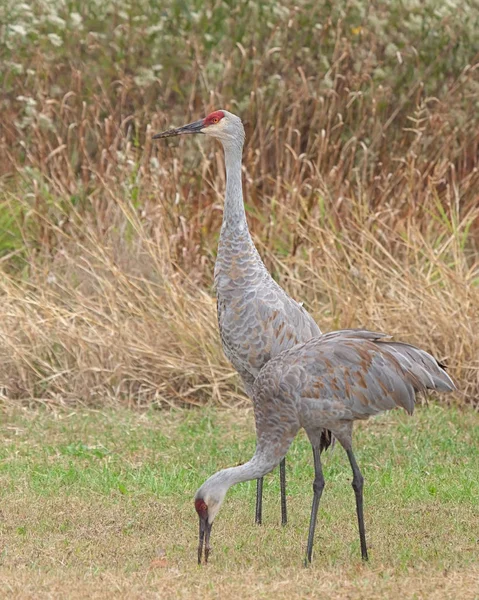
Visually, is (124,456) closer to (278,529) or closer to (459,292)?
(278,529)

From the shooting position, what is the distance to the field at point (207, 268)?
4.86 metres

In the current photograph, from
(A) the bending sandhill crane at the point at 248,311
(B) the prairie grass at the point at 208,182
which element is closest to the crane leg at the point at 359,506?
(A) the bending sandhill crane at the point at 248,311

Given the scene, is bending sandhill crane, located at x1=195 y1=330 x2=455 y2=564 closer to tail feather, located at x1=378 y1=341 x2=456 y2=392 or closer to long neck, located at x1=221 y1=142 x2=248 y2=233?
tail feather, located at x1=378 y1=341 x2=456 y2=392

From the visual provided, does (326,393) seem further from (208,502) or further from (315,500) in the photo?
(208,502)

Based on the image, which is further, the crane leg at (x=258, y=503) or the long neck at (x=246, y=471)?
the crane leg at (x=258, y=503)

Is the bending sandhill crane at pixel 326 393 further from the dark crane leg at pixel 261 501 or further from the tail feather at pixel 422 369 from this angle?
the dark crane leg at pixel 261 501

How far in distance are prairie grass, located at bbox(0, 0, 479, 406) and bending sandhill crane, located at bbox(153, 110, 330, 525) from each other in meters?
1.90

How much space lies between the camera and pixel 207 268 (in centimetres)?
798

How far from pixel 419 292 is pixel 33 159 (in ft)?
9.87

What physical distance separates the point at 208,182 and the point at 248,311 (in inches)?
105

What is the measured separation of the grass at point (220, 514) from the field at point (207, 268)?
0.02 meters

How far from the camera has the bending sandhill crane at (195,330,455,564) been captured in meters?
4.56

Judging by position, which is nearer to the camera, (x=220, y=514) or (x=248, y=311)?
(x=248, y=311)

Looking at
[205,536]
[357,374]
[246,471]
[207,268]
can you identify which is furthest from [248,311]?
[207,268]
